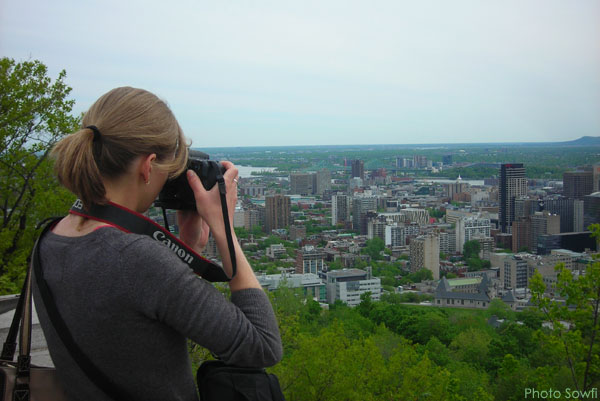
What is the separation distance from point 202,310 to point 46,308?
21 centimetres

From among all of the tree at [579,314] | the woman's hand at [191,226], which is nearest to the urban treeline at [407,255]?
the tree at [579,314]

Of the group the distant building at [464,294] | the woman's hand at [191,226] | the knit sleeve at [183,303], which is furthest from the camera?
the distant building at [464,294]

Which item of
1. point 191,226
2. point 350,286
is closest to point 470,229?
point 350,286

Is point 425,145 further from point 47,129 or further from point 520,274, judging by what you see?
point 47,129

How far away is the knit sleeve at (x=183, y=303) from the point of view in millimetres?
654

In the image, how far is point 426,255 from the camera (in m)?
27.1

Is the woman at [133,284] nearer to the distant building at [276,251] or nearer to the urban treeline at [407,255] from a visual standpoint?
the urban treeline at [407,255]

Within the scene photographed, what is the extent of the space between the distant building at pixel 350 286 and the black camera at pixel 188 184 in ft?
64.3

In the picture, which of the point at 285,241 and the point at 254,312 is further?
the point at 285,241

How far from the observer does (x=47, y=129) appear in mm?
6047

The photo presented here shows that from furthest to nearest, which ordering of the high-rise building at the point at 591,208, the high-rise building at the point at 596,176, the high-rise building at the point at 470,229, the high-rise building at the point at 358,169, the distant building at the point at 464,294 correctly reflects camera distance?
the high-rise building at the point at 358,169 → the high-rise building at the point at 470,229 → the distant building at the point at 464,294 → the high-rise building at the point at 596,176 → the high-rise building at the point at 591,208

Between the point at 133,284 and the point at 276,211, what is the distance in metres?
35.2

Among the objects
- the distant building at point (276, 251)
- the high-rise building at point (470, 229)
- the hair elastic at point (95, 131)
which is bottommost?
the distant building at point (276, 251)

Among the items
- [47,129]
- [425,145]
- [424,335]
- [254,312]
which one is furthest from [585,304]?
[425,145]
